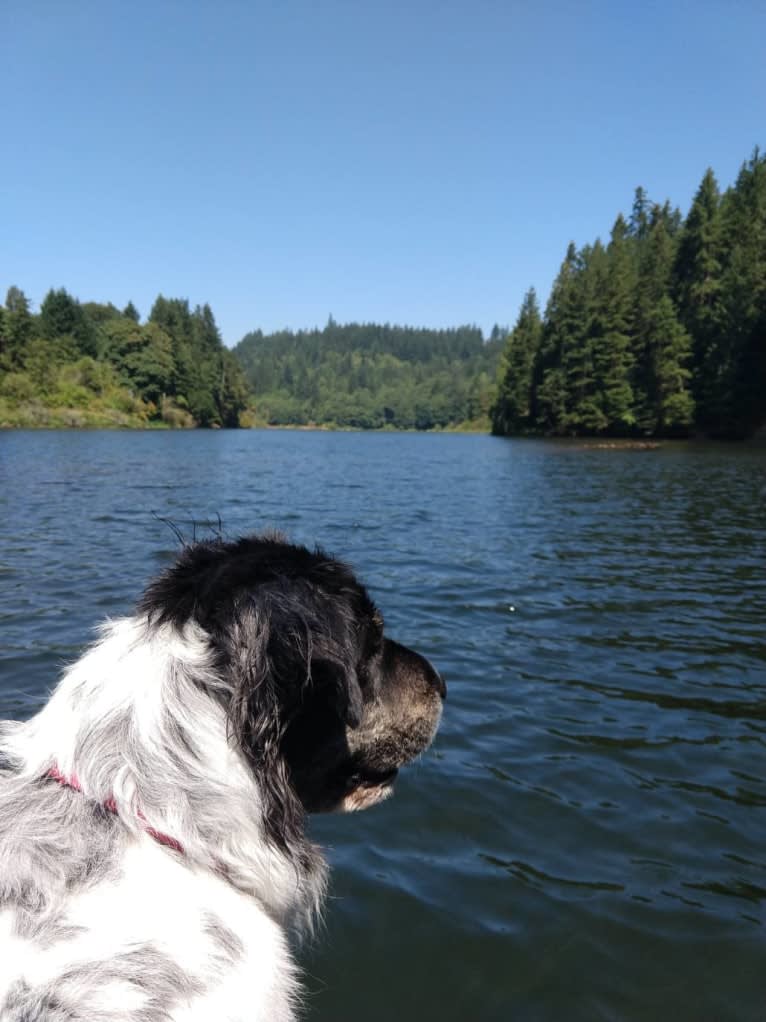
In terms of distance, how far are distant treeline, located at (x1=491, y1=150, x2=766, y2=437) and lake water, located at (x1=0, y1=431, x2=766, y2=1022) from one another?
61460 mm

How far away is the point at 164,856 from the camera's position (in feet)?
6.75

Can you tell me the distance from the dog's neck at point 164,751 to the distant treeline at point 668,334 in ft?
254

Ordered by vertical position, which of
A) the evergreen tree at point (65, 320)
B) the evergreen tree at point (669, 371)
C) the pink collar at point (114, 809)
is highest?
the evergreen tree at point (65, 320)

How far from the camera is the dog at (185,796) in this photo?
184cm

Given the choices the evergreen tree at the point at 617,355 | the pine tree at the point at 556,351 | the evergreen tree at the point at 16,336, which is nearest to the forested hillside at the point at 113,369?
the evergreen tree at the point at 16,336

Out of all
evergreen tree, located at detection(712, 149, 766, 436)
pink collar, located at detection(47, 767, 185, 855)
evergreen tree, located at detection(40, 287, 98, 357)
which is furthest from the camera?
evergreen tree, located at detection(40, 287, 98, 357)

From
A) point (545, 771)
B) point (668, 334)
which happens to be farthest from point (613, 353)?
point (545, 771)

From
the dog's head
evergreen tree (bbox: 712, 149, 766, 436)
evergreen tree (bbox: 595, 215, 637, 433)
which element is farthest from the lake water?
evergreen tree (bbox: 595, 215, 637, 433)

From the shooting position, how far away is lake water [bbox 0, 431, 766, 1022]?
3986 mm

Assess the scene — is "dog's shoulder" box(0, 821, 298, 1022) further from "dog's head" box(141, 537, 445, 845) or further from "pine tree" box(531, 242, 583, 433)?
"pine tree" box(531, 242, 583, 433)

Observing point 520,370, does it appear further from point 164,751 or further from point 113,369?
point 164,751

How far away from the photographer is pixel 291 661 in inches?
91.8

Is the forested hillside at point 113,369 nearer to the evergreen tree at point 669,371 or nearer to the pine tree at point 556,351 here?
the pine tree at point 556,351

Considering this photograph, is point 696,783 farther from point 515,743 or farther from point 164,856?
point 164,856
